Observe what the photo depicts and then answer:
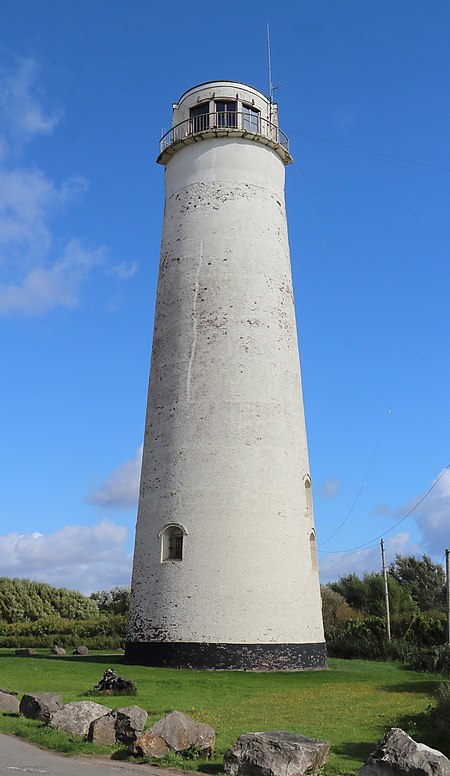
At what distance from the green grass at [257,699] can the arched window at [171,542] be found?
3.35 meters

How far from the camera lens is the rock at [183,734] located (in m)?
9.84

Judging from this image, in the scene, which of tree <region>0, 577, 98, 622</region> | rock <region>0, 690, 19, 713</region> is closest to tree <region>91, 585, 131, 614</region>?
tree <region>0, 577, 98, 622</region>

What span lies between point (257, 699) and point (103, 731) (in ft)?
19.9

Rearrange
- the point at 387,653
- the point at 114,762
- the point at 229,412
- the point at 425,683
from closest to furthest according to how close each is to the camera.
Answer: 1. the point at 114,762
2. the point at 425,683
3. the point at 229,412
4. the point at 387,653

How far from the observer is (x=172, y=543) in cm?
2303

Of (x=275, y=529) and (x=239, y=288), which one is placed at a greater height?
(x=239, y=288)

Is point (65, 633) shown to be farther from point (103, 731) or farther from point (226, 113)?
point (103, 731)

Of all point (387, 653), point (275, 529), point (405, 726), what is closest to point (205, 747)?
point (405, 726)

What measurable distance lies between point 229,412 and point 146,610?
6.58 metres

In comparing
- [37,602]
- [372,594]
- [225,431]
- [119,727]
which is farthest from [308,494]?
[37,602]

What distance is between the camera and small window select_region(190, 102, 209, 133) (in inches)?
1068

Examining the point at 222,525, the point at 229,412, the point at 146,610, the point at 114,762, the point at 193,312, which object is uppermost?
the point at 193,312

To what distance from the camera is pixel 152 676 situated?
19141 mm

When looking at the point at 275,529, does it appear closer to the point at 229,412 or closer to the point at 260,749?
the point at 229,412
